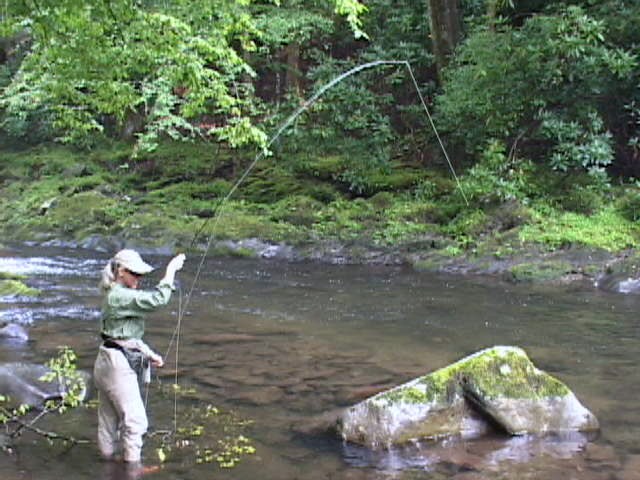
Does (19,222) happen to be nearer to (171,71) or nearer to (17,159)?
(17,159)

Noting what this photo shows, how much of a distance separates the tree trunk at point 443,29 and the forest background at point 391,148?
0.12 ft

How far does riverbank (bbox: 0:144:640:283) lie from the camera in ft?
41.5

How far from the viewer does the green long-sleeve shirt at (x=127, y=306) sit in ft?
14.9

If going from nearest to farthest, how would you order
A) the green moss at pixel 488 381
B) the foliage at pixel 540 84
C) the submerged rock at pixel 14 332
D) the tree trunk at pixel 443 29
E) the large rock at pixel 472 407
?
the large rock at pixel 472 407, the green moss at pixel 488 381, the submerged rock at pixel 14 332, the foliage at pixel 540 84, the tree trunk at pixel 443 29

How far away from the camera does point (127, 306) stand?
4621mm

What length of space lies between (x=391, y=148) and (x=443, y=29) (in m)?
3.05

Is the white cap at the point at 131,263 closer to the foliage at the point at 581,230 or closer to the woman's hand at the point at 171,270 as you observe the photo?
the woman's hand at the point at 171,270

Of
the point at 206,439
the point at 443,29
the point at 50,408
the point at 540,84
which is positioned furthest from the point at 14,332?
the point at 443,29

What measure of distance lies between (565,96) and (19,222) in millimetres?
13231

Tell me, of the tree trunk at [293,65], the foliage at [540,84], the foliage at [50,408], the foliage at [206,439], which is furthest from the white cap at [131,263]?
the tree trunk at [293,65]

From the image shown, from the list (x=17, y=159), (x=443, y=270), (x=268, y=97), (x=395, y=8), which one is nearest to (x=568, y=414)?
(x=443, y=270)

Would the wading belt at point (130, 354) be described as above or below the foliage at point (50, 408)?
above

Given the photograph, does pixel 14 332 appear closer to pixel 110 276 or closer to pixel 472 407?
pixel 110 276

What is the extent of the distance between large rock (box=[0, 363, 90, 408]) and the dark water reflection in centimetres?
34
